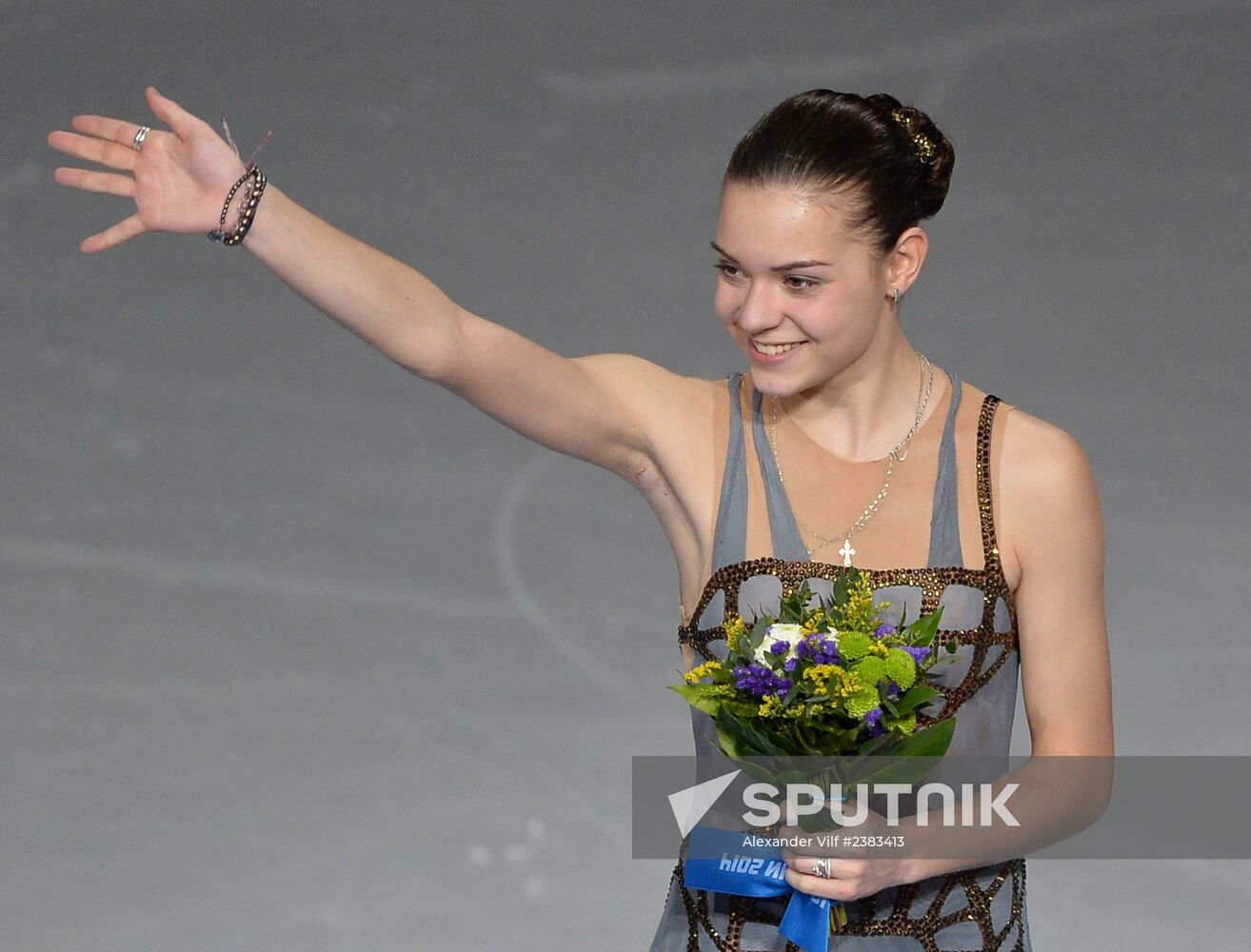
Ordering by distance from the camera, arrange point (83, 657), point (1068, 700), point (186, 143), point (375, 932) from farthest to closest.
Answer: point (83, 657)
point (375, 932)
point (1068, 700)
point (186, 143)

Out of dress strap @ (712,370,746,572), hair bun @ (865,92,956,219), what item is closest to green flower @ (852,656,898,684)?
dress strap @ (712,370,746,572)

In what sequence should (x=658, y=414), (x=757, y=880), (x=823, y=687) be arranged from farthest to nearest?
(x=658, y=414) → (x=757, y=880) → (x=823, y=687)

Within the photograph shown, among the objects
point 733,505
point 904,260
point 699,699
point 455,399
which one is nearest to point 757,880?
point 699,699

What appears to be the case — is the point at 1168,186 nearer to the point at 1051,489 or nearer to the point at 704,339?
the point at 704,339

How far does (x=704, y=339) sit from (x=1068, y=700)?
286 cm

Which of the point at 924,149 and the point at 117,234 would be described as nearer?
the point at 117,234

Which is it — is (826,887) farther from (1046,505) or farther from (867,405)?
(867,405)

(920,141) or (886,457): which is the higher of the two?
(920,141)

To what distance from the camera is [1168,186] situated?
Answer: 518 centimetres

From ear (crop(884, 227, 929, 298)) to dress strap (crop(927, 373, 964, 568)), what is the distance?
183mm

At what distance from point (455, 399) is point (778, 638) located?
3105mm

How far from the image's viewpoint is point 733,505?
2.47 metres

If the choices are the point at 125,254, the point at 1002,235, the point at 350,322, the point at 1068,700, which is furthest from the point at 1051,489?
the point at 125,254

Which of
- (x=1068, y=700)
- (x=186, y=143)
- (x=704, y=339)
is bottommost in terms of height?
(x=1068, y=700)
